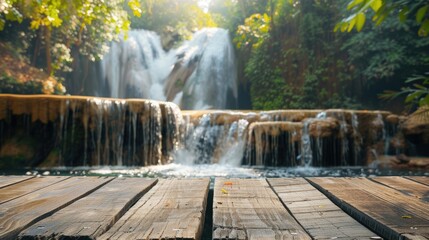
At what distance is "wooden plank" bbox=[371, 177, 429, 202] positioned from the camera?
6.28 ft

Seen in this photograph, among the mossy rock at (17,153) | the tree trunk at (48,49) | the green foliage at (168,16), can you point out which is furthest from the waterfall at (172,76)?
the mossy rock at (17,153)

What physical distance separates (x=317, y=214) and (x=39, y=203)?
1.28 meters

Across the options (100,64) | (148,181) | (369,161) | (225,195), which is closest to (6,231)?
(225,195)

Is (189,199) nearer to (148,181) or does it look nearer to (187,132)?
(148,181)

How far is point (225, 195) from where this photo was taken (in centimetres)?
188

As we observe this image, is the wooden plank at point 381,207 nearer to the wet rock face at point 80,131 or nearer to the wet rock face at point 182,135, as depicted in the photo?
the wet rock face at point 182,135

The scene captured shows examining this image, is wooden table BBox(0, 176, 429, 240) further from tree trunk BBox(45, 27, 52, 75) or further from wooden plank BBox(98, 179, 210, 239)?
tree trunk BBox(45, 27, 52, 75)

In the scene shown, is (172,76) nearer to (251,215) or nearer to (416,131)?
(416,131)

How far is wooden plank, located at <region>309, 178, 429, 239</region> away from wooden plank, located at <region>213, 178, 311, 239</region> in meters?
0.30

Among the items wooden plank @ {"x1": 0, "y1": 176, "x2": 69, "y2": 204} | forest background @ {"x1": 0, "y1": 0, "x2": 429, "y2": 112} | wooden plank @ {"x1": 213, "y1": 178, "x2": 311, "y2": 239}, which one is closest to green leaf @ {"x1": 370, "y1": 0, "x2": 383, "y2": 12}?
wooden plank @ {"x1": 213, "y1": 178, "x2": 311, "y2": 239}

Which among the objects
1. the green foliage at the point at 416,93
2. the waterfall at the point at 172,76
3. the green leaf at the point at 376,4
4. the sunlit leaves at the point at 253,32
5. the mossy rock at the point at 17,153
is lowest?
the mossy rock at the point at 17,153

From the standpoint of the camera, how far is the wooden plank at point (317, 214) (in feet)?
4.12

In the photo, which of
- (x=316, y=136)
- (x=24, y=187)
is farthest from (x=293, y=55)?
(x=24, y=187)

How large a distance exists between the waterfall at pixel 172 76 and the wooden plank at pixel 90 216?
48.5ft
